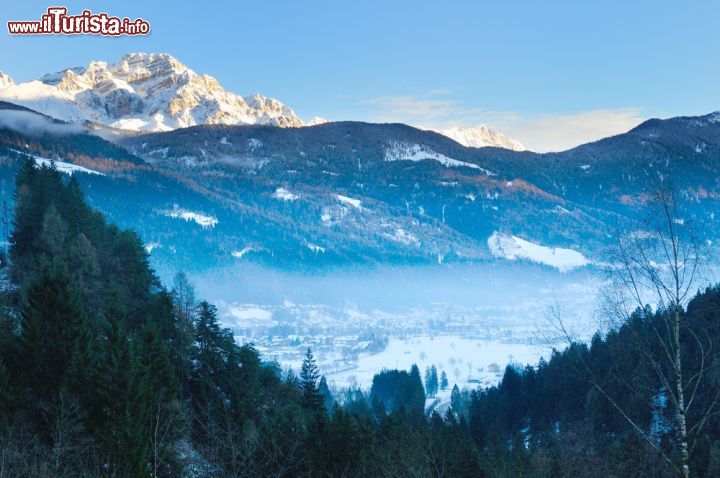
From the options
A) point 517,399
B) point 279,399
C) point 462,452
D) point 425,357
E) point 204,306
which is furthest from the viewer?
point 425,357

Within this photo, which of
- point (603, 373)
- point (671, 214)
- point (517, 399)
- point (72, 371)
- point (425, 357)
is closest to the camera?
point (671, 214)

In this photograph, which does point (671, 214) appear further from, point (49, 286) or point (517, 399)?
point (517, 399)

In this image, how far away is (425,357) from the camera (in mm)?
179125

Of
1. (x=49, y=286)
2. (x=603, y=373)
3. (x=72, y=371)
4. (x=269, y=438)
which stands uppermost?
(x=49, y=286)

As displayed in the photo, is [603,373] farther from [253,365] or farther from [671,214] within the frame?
[671,214]

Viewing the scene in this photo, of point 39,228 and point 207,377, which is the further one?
point 39,228

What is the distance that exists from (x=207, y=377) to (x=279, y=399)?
36.4 ft

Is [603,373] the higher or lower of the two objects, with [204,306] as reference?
lower

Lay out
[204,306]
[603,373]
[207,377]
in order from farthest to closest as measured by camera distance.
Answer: [603,373], [204,306], [207,377]

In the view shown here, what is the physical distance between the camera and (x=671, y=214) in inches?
417

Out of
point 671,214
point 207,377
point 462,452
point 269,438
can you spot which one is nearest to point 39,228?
point 207,377

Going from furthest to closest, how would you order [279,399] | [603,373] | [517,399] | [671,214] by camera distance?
1. [517,399]
2. [603,373]
3. [279,399]
4. [671,214]

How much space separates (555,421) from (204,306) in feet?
155

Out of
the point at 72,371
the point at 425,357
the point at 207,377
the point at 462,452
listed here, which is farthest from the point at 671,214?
the point at 425,357
